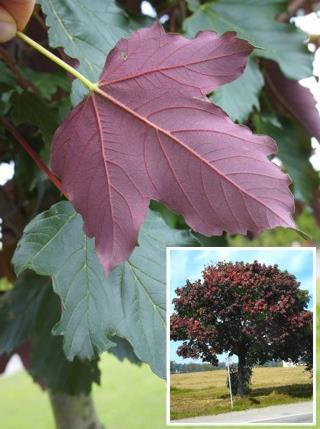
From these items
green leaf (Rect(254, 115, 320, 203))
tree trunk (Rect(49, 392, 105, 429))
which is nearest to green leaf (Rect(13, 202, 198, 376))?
green leaf (Rect(254, 115, 320, 203))

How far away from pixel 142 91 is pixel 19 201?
375 mm

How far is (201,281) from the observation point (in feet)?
1.25

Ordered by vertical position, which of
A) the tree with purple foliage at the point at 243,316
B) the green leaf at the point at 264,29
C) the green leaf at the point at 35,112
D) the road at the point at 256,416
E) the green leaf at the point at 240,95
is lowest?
the road at the point at 256,416

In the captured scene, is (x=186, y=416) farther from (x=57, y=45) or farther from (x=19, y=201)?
(x=19, y=201)

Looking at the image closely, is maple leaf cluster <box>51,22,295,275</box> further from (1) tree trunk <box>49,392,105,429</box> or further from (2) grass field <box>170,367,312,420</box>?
(1) tree trunk <box>49,392,105,429</box>

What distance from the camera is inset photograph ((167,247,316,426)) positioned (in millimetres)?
379

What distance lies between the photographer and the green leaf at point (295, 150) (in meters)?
0.61

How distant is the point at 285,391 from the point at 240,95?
217mm


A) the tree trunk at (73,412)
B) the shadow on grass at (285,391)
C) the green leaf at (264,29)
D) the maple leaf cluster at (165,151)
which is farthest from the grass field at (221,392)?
the tree trunk at (73,412)

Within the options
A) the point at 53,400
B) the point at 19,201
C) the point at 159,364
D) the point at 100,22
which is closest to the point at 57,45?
the point at 100,22

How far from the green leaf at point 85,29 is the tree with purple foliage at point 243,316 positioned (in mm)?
116

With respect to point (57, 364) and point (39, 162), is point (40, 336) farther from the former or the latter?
point (39, 162)

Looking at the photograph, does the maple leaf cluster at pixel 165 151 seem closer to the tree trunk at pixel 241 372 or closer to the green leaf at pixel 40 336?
the tree trunk at pixel 241 372

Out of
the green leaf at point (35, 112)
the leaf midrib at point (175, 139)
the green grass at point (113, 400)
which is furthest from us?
the green grass at point (113, 400)
